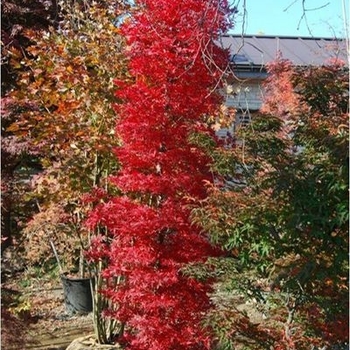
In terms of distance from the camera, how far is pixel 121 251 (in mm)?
3725

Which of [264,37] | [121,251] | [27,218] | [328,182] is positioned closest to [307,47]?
[264,37]

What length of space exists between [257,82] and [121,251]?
6.10 metres

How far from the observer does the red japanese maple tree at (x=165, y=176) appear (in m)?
3.57

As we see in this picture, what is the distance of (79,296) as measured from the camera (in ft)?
22.4

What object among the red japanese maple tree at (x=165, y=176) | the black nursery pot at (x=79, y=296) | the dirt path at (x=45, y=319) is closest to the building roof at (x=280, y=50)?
the black nursery pot at (x=79, y=296)

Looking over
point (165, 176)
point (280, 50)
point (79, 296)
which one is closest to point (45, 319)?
point (79, 296)

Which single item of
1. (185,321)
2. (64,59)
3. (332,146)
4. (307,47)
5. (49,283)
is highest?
(307,47)

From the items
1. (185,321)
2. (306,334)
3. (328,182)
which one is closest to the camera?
(328,182)

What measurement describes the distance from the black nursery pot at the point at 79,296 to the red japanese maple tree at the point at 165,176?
313 cm

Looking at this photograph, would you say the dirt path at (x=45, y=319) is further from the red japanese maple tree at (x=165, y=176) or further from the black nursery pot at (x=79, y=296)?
the red japanese maple tree at (x=165, y=176)

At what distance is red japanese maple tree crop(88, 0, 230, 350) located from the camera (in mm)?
3570

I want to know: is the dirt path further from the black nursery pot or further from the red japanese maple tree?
the red japanese maple tree

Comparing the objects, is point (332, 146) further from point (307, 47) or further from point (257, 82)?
point (307, 47)

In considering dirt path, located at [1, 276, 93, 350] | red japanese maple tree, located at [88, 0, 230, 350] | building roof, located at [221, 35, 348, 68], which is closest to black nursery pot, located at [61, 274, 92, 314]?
dirt path, located at [1, 276, 93, 350]
